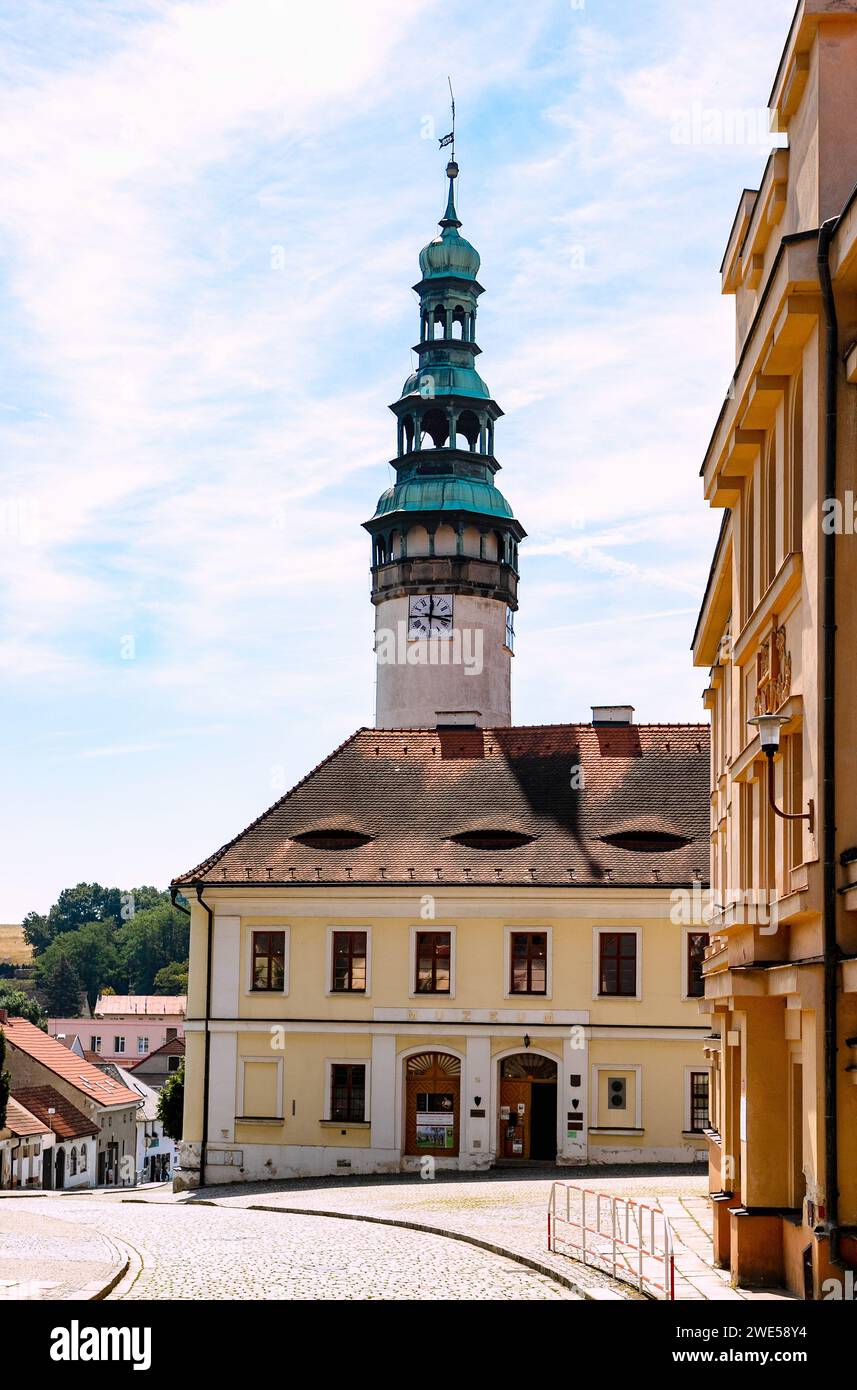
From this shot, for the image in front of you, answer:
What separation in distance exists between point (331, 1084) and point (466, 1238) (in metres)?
16.1

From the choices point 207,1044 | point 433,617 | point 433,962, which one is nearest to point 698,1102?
point 433,962

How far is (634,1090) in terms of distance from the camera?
124 feet

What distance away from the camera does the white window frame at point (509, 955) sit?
3841 centimetres

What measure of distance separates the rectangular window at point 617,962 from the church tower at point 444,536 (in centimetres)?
3124

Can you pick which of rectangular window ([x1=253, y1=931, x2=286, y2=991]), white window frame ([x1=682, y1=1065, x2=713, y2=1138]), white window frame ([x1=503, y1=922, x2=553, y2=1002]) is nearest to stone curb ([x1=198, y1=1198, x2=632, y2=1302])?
rectangular window ([x1=253, y1=931, x2=286, y2=991])

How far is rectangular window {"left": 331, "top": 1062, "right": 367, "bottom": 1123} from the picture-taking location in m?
38.7

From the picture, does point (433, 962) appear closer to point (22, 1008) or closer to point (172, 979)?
point (22, 1008)

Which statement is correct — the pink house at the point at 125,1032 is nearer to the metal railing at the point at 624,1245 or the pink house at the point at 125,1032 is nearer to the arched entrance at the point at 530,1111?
the arched entrance at the point at 530,1111

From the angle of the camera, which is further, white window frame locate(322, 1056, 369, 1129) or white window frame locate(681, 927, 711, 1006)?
white window frame locate(322, 1056, 369, 1129)

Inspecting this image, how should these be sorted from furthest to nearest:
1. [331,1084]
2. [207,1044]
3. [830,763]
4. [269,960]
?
[269,960], [207,1044], [331,1084], [830,763]

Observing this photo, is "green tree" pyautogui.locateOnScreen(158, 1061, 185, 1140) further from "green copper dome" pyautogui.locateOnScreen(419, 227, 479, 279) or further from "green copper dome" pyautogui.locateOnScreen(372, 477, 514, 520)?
"green copper dome" pyautogui.locateOnScreen(419, 227, 479, 279)

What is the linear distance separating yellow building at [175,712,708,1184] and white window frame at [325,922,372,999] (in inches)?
2.0

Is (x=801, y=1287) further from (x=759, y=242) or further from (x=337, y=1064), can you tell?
(x=337, y=1064)
